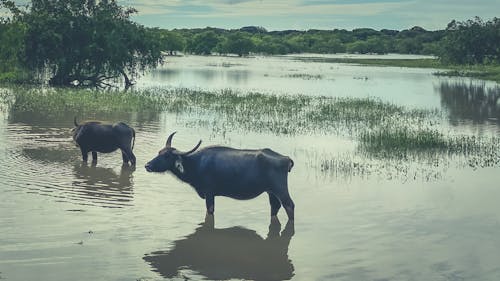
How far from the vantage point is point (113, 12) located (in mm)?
49562

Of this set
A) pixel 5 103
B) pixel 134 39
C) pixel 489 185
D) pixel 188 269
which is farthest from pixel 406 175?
pixel 134 39


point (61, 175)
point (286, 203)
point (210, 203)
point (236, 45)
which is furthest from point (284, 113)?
point (236, 45)

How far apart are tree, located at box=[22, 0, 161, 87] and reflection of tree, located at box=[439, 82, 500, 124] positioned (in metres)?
22.0

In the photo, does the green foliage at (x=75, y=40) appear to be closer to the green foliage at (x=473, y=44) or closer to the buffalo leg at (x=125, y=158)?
the buffalo leg at (x=125, y=158)

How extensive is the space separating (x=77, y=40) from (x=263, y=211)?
3642 cm

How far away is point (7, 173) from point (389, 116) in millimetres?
19568

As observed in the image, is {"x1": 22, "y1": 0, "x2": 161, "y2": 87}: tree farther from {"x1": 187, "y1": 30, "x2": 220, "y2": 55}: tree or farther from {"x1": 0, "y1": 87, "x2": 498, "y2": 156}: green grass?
{"x1": 187, "y1": 30, "x2": 220, "y2": 55}: tree

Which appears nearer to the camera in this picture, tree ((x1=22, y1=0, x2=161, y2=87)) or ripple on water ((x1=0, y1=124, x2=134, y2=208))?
ripple on water ((x1=0, y1=124, x2=134, y2=208))

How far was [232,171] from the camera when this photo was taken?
12.3 metres

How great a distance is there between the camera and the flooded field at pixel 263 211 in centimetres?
993

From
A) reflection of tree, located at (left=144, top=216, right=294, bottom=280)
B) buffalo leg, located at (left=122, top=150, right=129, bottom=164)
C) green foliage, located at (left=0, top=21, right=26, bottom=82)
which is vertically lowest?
reflection of tree, located at (left=144, top=216, right=294, bottom=280)

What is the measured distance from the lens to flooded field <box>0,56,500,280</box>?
9.93 meters

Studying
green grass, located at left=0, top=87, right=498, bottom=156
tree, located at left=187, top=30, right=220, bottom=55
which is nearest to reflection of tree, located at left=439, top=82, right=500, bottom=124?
green grass, located at left=0, top=87, right=498, bottom=156

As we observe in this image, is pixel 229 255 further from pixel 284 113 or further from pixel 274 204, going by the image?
pixel 284 113
